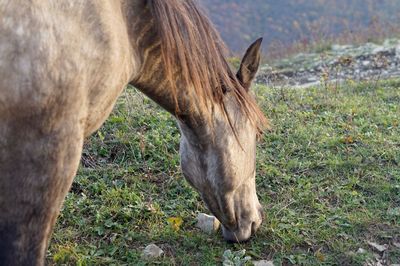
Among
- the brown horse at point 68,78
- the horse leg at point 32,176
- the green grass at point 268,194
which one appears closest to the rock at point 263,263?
the green grass at point 268,194

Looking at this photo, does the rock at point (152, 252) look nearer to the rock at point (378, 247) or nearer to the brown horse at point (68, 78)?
the brown horse at point (68, 78)

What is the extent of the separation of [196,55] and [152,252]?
4.09 ft

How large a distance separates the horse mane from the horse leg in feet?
1.92

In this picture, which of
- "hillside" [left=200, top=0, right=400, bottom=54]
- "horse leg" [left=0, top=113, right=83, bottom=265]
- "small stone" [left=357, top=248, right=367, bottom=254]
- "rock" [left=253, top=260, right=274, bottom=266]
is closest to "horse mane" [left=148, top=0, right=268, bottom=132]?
"horse leg" [left=0, top=113, right=83, bottom=265]

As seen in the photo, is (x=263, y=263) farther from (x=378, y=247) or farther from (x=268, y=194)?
(x=268, y=194)

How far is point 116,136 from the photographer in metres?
4.23

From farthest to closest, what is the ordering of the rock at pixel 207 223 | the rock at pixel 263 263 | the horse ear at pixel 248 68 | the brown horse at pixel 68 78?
the rock at pixel 207 223
the rock at pixel 263 263
the horse ear at pixel 248 68
the brown horse at pixel 68 78

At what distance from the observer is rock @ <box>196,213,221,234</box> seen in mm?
3307

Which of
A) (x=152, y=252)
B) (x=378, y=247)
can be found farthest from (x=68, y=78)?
(x=378, y=247)

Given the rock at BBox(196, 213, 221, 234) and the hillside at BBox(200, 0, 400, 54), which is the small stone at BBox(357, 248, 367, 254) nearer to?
the rock at BBox(196, 213, 221, 234)

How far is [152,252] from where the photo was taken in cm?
307

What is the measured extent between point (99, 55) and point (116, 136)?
2325mm

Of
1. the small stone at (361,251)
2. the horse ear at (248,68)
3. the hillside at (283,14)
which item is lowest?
the hillside at (283,14)

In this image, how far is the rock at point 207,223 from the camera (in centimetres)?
331
